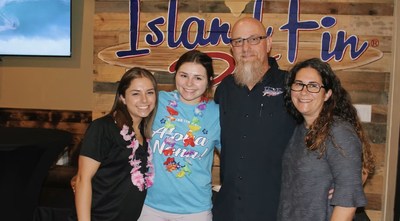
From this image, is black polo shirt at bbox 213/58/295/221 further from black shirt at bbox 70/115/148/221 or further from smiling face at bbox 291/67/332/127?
black shirt at bbox 70/115/148/221

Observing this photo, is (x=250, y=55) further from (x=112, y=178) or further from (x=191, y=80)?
(x=112, y=178)

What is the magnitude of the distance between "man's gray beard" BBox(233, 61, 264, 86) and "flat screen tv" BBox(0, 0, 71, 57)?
7.14 feet

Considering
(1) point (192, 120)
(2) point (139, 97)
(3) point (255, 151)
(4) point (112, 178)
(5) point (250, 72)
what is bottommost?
(4) point (112, 178)

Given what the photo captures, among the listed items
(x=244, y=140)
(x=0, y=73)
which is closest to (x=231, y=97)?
(x=244, y=140)

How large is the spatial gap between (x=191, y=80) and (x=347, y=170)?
0.90 m

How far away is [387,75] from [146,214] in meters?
2.41

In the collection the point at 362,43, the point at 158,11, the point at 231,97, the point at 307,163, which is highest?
the point at 158,11

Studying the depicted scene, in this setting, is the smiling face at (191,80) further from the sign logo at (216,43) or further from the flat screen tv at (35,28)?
the flat screen tv at (35,28)

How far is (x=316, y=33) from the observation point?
3473 millimetres

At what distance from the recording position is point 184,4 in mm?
3590

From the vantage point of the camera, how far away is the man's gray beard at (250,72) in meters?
2.25

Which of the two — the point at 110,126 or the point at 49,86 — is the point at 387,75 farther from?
the point at 49,86

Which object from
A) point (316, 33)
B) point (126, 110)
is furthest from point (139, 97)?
point (316, 33)

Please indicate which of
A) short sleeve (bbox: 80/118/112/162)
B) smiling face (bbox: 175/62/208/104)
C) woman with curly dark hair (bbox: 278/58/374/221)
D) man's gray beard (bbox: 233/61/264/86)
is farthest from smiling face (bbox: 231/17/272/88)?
short sleeve (bbox: 80/118/112/162)
